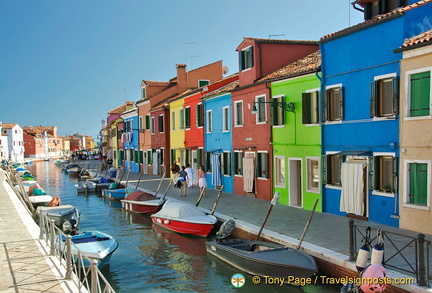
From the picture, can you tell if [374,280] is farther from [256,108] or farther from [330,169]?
[256,108]

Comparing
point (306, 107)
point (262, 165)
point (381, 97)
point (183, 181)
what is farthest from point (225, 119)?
point (381, 97)

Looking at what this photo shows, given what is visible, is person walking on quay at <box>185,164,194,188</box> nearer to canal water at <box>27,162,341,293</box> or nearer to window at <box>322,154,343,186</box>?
canal water at <box>27,162,341,293</box>

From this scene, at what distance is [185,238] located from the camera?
16.4m

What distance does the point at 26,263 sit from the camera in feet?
30.5

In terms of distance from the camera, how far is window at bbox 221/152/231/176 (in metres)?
23.3

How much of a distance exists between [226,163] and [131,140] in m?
22.6

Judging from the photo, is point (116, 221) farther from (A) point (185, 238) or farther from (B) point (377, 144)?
(B) point (377, 144)

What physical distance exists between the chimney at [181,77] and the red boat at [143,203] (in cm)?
1530

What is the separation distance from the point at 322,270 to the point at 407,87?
233 inches

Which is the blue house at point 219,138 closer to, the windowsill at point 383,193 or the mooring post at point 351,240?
the windowsill at point 383,193

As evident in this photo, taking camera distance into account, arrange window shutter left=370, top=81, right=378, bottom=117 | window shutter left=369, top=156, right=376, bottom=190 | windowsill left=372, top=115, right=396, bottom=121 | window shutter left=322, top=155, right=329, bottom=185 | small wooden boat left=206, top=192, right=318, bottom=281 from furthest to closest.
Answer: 1. window shutter left=322, top=155, right=329, bottom=185
2. window shutter left=369, top=156, right=376, bottom=190
3. window shutter left=370, top=81, right=378, bottom=117
4. windowsill left=372, top=115, right=396, bottom=121
5. small wooden boat left=206, top=192, right=318, bottom=281

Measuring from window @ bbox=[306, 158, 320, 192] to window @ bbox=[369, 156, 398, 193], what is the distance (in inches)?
123

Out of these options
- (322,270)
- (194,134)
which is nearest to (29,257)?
(322,270)

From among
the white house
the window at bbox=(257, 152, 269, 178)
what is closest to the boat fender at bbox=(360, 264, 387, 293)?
the window at bbox=(257, 152, 269, 178)
